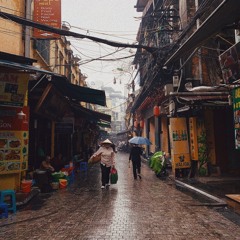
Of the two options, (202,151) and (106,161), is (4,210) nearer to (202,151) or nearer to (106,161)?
(106,161)

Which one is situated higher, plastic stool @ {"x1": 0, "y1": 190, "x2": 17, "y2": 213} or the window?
the window

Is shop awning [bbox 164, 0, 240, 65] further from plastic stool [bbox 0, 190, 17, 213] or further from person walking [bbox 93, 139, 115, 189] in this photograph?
plastic stool [bbox 0, 190, 17, 213]

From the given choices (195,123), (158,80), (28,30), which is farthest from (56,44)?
(195,123)

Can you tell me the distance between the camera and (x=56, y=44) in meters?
18.7

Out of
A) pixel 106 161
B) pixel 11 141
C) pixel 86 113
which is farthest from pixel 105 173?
pixel 86 113

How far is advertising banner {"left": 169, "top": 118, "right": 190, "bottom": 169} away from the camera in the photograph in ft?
42.4

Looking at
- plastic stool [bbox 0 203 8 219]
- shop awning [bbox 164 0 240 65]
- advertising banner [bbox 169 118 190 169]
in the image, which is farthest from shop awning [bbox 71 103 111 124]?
shop awning [bbox 164 0 240 65]

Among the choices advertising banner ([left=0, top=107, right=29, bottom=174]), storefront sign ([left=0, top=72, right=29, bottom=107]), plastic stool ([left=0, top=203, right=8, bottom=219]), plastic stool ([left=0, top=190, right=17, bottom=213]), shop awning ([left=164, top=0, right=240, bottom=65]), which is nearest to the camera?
shop awning ([left=164, top=0, right=240, bottom=65])

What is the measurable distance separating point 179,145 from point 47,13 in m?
→ 8.75

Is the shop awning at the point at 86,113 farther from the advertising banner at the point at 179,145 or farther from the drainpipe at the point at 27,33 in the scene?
the advertising banner at the point at 179,145

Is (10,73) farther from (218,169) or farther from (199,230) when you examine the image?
(218,169)

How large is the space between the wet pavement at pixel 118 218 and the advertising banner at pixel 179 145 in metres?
3.64

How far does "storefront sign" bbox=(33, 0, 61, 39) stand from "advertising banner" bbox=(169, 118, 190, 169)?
7.28m

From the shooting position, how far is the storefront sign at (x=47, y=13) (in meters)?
11.8
